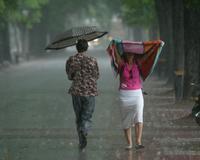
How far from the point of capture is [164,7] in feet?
105

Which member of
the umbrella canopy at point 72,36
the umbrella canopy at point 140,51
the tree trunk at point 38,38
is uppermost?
the umbrella canopy at point 72,36

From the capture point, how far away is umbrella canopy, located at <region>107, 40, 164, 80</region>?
41.1ft

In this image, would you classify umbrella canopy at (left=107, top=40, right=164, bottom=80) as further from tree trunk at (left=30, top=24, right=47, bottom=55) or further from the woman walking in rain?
tree trunk at (left=30, top=24, right=47, bottom=55)

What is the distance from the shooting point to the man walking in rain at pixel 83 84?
12.6 meters

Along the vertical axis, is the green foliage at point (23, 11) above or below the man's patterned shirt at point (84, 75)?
below

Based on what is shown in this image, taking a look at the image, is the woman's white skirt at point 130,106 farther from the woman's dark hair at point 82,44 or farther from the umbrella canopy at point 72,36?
the umbrella canopy at point 72,36

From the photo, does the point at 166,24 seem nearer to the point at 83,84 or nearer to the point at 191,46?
the point at 191,46

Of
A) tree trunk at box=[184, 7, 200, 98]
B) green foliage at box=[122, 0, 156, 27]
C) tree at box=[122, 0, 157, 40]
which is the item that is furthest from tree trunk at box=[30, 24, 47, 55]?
tree trunk at box=[184, 7, 200, 98]

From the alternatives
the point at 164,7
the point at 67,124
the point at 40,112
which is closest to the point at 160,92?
the point at 164,7

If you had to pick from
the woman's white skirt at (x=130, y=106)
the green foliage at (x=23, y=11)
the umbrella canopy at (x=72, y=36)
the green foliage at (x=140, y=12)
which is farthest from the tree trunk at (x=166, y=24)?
the woman's white skirt at (x=130, y=106)

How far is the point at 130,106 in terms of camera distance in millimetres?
12547

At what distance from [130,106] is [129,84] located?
36 centimetres

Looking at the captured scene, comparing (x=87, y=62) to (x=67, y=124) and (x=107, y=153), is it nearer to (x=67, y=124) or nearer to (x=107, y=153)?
(x=107, y=153)

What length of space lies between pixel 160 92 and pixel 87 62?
1459cm
